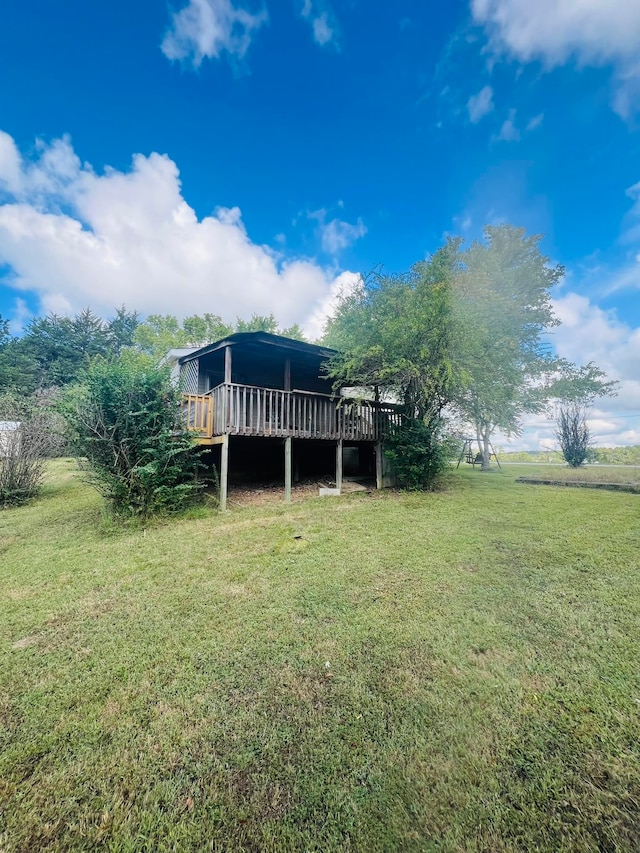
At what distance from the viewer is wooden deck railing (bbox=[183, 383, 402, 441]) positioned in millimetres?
8023

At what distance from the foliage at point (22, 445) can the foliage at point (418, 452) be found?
9.49 meters

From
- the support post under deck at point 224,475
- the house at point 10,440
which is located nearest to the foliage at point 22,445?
the house at point 10,440

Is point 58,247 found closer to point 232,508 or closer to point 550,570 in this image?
point 232,508

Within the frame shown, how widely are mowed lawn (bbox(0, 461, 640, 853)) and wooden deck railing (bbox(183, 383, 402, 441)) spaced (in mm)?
3859

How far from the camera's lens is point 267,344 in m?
8.51

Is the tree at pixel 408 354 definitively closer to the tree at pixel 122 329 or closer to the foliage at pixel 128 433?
the foliage at pixel 128 433

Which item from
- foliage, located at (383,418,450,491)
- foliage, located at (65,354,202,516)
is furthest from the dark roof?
foliage, located at (383,418,450,491)

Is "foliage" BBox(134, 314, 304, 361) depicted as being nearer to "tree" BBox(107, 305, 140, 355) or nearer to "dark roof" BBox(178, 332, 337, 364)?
"tree" BBox(107, 305, 140, 355)

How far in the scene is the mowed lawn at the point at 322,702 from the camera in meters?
1.57

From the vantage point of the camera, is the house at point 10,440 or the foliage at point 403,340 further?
the house at point 10,440

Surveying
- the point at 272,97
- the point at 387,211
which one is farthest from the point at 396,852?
the point at 387,211

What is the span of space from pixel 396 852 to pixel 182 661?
6.36ft

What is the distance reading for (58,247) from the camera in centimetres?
1556

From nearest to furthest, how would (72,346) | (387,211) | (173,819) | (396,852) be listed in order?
(396,852) < (173,819) < (387,211) < (72,346)
